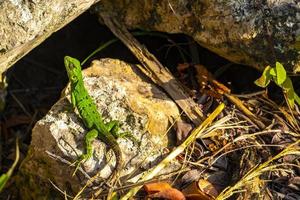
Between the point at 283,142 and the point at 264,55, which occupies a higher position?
the point at 264,55

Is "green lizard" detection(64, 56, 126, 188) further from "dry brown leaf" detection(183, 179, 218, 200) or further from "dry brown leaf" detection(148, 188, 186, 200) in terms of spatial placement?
"dry brown leaf" detection(183, 179, 218, 200)

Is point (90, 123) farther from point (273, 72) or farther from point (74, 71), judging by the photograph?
point (273, 72)

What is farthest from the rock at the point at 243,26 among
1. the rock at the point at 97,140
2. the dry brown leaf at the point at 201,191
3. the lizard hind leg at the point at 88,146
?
the lizard hind leg at the point at 88,146

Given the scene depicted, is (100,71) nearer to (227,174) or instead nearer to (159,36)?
(159,36)

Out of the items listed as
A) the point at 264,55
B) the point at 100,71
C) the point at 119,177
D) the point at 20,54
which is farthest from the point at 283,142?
the point at 20,54

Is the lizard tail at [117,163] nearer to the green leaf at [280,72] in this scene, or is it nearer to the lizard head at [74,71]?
the lizard head at [74,71]

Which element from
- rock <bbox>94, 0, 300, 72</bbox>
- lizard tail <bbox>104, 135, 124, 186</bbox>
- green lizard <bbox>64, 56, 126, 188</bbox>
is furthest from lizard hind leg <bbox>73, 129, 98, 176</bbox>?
rock <bbox>94, 0, 300, 72</bbox>
